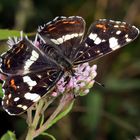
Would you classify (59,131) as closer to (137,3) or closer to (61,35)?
(137,3)

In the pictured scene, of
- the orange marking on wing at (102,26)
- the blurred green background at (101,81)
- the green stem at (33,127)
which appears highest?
the orange marking on wing at (102,26)

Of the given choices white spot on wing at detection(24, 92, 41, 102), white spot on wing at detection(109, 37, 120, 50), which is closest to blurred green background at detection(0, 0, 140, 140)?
white spot on wing at detection(109, 37, 120, 50)

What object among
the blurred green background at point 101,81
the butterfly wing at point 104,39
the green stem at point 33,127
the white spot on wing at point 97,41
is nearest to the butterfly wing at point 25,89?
the green stem at point 33,127

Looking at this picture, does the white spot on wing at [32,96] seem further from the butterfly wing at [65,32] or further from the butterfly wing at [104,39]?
the butterfly wing at [65,32]

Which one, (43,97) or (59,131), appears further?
(59,131)

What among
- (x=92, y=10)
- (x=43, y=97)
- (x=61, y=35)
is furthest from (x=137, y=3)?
Answer: (x=43, y=97)

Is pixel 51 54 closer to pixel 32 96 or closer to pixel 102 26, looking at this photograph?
pixel 102 26
